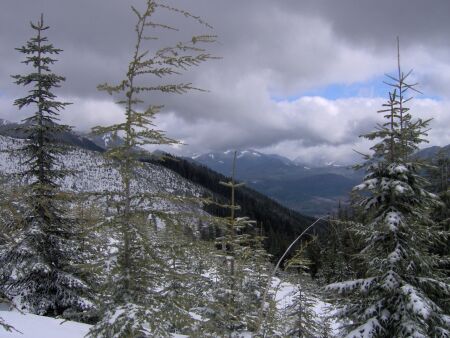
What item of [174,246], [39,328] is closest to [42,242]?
[39,328]

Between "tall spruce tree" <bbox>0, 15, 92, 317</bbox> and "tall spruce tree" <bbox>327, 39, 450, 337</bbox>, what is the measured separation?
1014cm

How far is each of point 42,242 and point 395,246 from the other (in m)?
12.2

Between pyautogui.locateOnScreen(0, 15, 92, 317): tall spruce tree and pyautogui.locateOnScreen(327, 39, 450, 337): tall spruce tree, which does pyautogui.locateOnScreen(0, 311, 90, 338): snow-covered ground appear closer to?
pyautogui.locateOnScreen(0, 15, 92, 317): tall spruce tree

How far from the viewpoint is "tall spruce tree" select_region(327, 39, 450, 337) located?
9.55 m

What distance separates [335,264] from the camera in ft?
144

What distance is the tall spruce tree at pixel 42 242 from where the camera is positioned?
14.2 m

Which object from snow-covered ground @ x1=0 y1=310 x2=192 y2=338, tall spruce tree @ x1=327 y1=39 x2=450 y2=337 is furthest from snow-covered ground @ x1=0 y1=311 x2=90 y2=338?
tall spruce tree @ x1=327 y1=39 x2=450 y2=337

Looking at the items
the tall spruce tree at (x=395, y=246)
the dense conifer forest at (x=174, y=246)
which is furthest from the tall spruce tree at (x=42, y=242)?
the tall spruce tree at (x=395, y=246)

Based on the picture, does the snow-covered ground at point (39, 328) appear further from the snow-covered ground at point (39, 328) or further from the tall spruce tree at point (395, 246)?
the tall spruce tree at point (395, 246)

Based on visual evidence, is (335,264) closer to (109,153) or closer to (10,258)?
(10,258)

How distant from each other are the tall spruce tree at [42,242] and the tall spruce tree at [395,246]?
10.1 metres

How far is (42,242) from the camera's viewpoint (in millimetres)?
14461

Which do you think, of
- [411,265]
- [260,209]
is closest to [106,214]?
[411,265]

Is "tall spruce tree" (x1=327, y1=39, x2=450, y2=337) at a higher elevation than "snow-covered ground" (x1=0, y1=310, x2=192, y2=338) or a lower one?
higher
